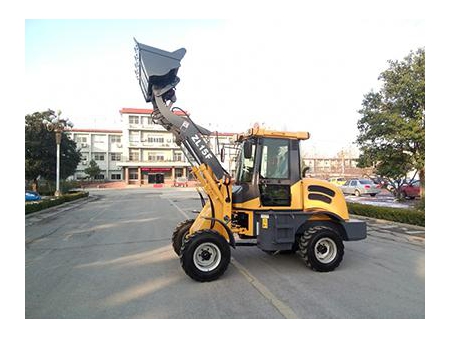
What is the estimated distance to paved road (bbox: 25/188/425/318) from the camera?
416 centimetres

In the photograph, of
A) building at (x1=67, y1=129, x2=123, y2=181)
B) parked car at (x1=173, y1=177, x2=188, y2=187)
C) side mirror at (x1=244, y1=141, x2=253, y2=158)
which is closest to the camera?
side mirror at (x1=244, y1=141, x2=253, y2=158)

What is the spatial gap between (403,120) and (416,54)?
126 inches

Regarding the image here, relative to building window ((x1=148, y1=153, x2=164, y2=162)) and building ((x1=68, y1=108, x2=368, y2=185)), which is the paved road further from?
building window ((x1=148, y1=153, x2=164, y2=162))

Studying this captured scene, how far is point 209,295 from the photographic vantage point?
465cm

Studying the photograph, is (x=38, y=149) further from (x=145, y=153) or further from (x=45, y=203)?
(x=145, y=153)

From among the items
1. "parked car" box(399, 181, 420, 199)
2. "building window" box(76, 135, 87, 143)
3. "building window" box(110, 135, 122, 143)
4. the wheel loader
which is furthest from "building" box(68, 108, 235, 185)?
the wheel loader

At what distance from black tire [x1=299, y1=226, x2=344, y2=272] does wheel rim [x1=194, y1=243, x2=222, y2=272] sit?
1664 millimetres

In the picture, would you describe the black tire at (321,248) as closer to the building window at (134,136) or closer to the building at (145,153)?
A: the building at (145,153)

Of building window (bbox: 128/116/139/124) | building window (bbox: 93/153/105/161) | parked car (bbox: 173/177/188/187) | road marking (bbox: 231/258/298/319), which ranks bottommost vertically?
parked car (bbox: 173/177/188/187)

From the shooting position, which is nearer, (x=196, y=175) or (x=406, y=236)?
(x=196, y=175)

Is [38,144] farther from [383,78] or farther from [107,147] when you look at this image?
[107,147]

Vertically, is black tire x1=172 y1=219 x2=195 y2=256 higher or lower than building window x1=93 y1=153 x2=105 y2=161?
lower

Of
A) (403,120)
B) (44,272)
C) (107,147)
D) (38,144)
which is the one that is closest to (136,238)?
(44,272)

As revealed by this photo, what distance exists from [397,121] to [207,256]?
12.5 metres
